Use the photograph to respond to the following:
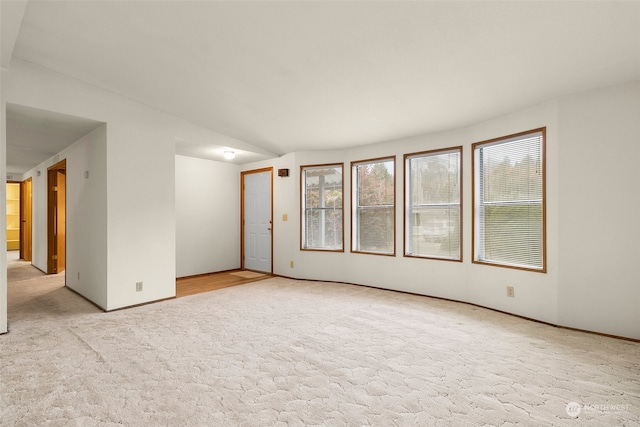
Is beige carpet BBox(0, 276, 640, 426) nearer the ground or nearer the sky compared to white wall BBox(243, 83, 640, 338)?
nearer the ground

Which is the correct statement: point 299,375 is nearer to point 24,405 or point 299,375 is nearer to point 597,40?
point 24,405

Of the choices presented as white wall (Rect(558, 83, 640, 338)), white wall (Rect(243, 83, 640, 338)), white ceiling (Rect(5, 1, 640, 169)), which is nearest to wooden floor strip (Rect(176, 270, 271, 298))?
white ceiling (Rect(5, 1, 640, 169))

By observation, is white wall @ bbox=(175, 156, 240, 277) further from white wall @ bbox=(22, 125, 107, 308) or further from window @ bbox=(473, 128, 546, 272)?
window @ bbox=(473, 128, 546, 272)

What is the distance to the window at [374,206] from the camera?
5.28 m

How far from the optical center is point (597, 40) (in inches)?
100

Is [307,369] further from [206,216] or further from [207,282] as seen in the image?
[206,216]

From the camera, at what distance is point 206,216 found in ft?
21.4

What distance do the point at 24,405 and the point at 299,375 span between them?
1.76m

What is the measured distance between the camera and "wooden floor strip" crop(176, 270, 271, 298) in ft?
17.1

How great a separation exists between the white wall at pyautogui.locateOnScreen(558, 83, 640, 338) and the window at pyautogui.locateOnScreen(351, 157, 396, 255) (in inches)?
89.2

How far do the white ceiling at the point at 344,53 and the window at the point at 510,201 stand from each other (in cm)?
46

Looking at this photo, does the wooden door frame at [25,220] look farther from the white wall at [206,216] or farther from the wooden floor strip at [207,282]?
the wooden floor strip at [207,282]

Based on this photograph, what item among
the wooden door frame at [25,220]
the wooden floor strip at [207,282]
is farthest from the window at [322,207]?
the wooden door frame at [25,220]

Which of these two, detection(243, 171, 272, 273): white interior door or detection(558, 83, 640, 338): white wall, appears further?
detection(243, 171, 272, 273): white interior door
